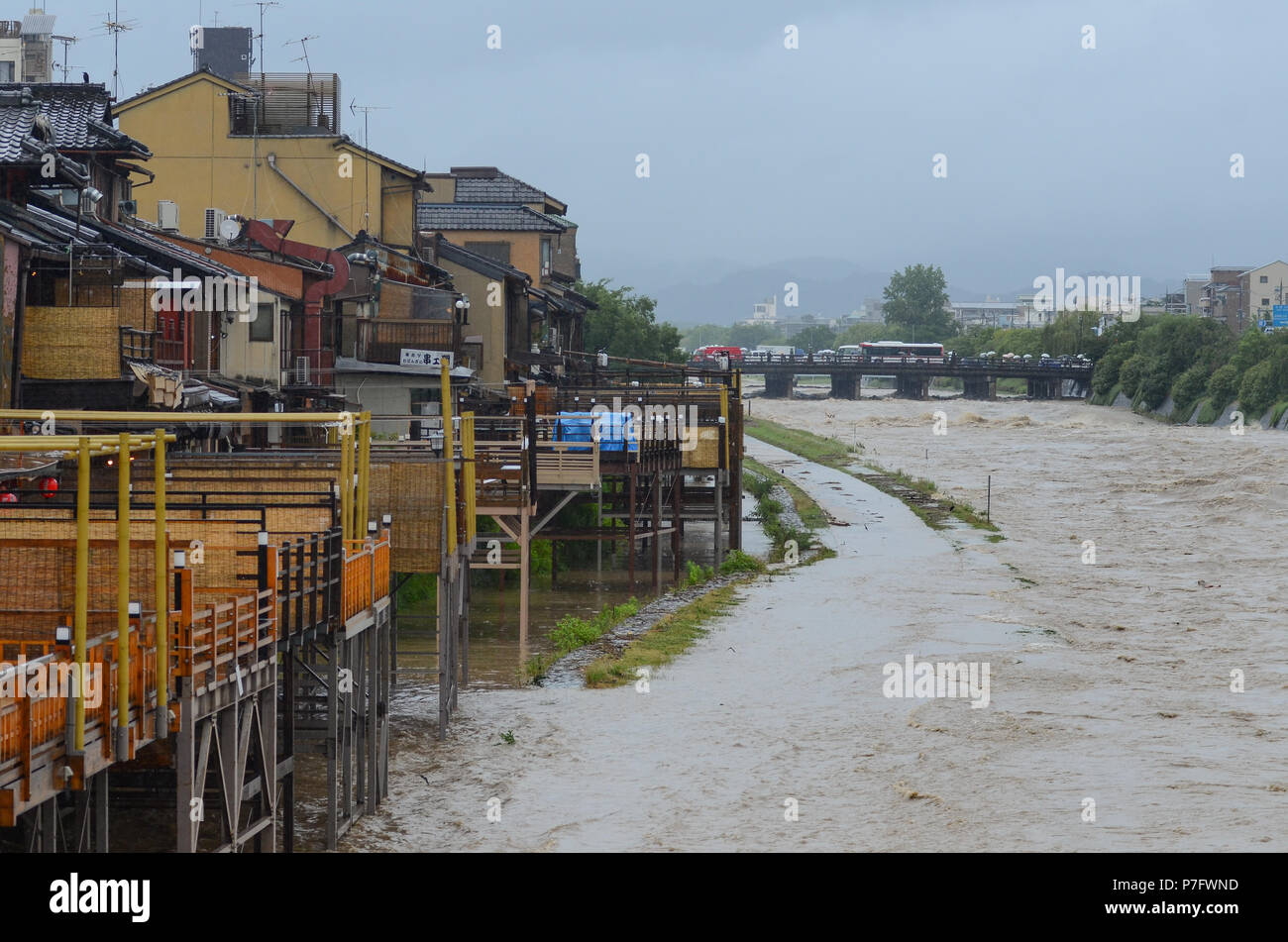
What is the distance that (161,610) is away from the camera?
13625 mm

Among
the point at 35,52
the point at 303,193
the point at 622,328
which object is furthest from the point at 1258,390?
the point at 35,52

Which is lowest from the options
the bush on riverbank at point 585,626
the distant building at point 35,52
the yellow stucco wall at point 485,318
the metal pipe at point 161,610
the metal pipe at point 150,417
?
the bush on riverbank at point 585,626

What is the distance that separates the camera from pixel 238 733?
16438 millimetres

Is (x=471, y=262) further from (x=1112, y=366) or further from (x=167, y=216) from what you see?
(x=1112, y=366)

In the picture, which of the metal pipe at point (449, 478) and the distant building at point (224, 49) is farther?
the distant building at point (224, 49)

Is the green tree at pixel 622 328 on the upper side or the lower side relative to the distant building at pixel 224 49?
lower

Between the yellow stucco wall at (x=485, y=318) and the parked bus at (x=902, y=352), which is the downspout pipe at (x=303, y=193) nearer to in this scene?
the yellow stucco wall at (x=485, y=318)

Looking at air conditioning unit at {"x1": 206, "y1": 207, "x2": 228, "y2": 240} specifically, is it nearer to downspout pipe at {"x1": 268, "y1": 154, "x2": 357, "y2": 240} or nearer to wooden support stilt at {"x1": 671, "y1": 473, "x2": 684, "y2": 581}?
downspout pipe at {"x1": 268, "y1": 154, "x2": 357, "y2": 240}

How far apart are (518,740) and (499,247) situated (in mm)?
46097

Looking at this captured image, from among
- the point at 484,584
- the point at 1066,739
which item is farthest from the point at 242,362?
the point at 1066,739

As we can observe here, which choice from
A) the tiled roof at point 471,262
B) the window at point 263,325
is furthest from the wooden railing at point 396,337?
the tiled roof at point 471,262

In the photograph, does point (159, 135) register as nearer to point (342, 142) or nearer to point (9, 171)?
point (342, 142)

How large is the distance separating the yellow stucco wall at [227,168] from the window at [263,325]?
12.8 meters

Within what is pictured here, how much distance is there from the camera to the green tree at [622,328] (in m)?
89.3
